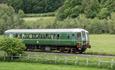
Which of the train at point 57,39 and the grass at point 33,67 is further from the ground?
the train at point 57,39

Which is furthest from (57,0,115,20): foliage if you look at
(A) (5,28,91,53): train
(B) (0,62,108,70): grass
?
(B) (0,62,108,70): grass

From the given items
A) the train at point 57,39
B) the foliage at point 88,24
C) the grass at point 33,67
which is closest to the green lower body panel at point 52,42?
the train at point 57,39

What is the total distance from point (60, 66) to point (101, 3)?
8784 centimetres

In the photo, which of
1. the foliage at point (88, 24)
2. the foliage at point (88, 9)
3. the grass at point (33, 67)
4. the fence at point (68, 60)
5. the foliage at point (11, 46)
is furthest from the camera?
the foliage at point (88, 9)

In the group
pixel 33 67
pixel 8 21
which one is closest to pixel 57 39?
pixel 33 67

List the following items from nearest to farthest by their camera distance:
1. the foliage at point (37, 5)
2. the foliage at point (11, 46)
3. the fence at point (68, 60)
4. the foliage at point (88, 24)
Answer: the fence at point (68, 60), the foliage at point (11, 46), the foliage at point (88, 24), the foliage at point (37, 5)

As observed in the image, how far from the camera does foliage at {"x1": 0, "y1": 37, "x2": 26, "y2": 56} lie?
5475 cm

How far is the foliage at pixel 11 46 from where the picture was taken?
5475cm

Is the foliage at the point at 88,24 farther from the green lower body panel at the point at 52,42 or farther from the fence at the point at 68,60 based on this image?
the fence at the point at 68,60

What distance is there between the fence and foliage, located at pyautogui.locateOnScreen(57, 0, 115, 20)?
6962 cm

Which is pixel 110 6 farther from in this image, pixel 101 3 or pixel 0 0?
pixel 0 0

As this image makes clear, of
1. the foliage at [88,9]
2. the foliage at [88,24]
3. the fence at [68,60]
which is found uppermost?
the foliage at [88,9]

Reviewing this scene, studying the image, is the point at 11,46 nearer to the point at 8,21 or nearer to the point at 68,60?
the point at 68,60

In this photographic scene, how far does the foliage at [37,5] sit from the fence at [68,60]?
106052mm
